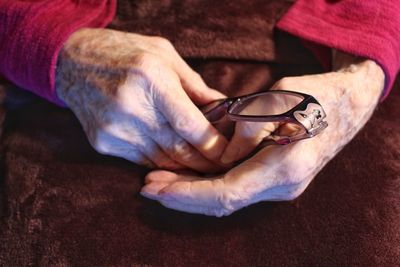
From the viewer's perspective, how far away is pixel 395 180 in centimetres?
68

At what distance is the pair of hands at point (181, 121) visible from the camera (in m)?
0.60

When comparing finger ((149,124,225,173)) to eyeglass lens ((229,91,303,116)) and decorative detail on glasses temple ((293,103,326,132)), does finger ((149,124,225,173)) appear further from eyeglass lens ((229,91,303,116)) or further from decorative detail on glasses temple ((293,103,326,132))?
decorative detail on glasses temple ((293,103,326,132))

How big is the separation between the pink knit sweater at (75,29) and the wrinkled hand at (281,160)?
4 cm

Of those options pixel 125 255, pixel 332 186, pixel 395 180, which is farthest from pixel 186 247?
pixel 395 180

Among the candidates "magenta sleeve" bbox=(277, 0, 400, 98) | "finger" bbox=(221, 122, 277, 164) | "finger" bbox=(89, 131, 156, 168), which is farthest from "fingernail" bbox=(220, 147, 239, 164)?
"magenta sleeve" bbox=(277, 0, 400, 98)

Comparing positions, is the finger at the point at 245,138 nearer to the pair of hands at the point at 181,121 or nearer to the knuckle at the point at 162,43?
the pair of hands at the point at 181,121

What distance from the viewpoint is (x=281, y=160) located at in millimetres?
585

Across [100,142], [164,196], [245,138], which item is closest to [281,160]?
[245,138]

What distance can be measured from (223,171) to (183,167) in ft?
0.22

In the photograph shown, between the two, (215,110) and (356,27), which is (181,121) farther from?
(356,27)

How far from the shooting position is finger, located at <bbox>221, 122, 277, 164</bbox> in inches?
23.8

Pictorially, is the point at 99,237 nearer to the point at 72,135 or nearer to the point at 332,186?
the point at 72,135

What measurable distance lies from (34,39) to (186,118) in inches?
11.4

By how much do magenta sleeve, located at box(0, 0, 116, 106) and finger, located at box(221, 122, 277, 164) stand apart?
309mm
